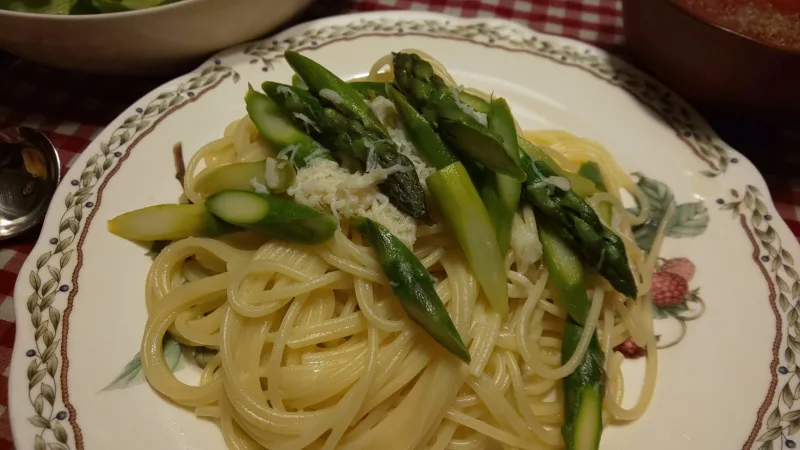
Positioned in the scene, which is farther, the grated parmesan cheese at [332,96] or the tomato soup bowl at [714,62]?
the tomato soup bowl at [714,62]

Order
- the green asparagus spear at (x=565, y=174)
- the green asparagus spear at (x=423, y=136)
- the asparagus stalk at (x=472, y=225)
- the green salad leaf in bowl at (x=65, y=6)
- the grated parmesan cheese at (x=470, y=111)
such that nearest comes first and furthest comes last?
the asparagus stalk at (x=472, y=225) → the green asparagus spear at (x=423, y=136) → the grated parmesan cheese at (x=470, y=111) → the green asparagus spear at (x=565, y=174) → the green salad leaf in bowl at (x=65, y=6)

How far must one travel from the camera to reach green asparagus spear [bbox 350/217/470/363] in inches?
94.3

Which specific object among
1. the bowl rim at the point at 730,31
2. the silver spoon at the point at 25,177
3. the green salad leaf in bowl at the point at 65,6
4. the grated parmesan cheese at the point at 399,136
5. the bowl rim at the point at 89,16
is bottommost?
the silver spoon at the point at 25,177

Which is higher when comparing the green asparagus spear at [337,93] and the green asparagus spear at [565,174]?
the green asparagus spear at [337,93]

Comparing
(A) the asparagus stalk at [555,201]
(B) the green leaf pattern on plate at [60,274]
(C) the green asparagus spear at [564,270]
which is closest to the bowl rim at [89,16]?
(B) the green leaf pattern on plate at [60,274]

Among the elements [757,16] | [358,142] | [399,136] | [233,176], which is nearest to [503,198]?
[399,136]

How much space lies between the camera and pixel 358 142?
2.81m

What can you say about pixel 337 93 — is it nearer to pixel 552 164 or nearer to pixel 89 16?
pixel 552 164

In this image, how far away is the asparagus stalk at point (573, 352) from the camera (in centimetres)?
243

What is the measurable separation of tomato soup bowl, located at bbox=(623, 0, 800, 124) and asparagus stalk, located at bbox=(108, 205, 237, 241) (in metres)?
2.74

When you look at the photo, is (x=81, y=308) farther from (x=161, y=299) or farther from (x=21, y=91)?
(x=21, y=91)

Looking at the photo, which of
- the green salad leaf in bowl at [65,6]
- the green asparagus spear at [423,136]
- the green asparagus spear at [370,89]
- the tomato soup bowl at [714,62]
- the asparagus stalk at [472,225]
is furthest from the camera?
the green salad leaf in bowl at [65,6]

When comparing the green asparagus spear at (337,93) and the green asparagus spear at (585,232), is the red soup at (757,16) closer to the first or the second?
the green asparagus spear at (585,232)

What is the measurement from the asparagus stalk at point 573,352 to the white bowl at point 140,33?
2.26 metres
